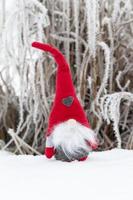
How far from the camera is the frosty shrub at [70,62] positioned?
1267 mm

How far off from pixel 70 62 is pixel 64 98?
319 mm

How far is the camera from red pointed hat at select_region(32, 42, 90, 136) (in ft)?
3.49

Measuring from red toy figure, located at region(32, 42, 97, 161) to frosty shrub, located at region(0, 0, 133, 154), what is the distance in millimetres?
152

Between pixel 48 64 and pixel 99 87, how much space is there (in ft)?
0.45

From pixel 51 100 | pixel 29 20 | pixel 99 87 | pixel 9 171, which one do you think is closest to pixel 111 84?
pixel 99 87

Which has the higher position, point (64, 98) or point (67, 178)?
point (64, 98)

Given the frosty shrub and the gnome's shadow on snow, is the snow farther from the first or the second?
the frosty shrub

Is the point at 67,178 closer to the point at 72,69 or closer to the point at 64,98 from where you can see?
the point at 64,98

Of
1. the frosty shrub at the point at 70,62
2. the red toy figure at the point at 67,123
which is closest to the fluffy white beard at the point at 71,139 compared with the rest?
the red toy figure at the point at 67,123

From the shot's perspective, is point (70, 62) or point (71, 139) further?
point (70, 62)

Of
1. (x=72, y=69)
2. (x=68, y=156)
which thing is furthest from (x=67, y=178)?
(x=72, y=69)

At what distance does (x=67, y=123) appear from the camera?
3.51 feet

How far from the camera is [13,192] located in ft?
2.97

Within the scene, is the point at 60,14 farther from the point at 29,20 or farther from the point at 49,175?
the point at 49,175
